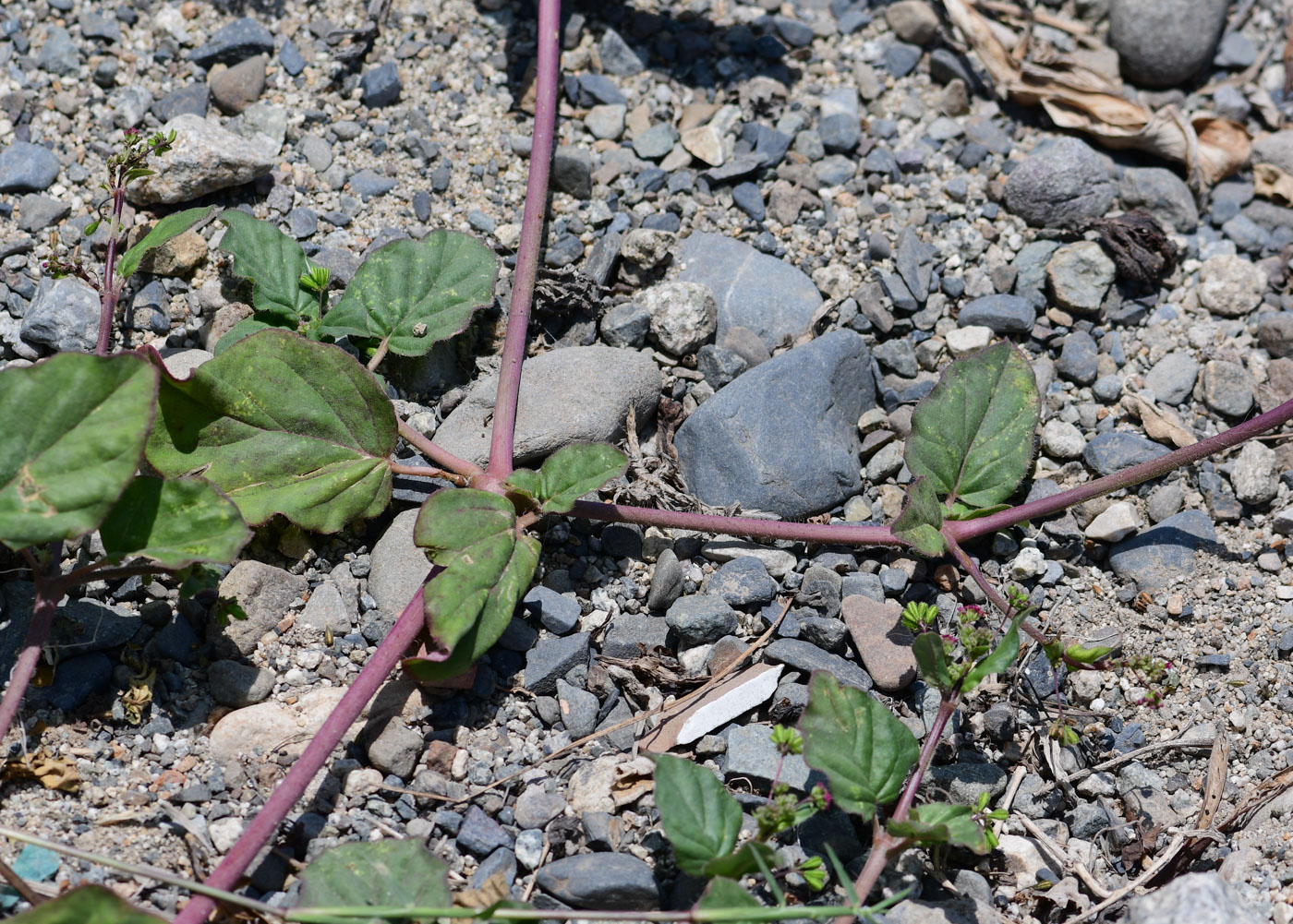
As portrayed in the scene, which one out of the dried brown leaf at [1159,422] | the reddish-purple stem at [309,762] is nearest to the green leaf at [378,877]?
the reddish-purple stem at [309,762]

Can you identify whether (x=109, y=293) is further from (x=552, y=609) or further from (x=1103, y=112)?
(x=1103, y=112)

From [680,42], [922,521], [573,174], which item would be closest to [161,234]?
[573,174]

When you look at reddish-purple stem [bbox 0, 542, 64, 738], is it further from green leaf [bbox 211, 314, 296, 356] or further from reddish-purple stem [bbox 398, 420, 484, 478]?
reddish-purple stem [bbox 398, 420, 484, 478]

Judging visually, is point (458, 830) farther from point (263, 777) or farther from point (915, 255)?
point (915, 255)

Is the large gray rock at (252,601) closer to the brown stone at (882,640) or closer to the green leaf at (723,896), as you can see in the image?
the green leaf at (723,896)

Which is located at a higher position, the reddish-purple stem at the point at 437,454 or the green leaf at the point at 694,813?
the reddish-purple stem at the point at 437,454

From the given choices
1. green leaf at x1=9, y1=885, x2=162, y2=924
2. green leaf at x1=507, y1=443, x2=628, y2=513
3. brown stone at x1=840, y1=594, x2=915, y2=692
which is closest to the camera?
green leaf at x1=9, y1=885, x2=162, y2=924

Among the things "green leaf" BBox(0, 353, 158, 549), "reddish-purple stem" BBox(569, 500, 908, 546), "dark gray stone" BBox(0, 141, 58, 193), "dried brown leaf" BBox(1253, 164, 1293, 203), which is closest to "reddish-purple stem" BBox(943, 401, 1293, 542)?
"reddish-purple stem" BBox(569, 500, 908, 546)
